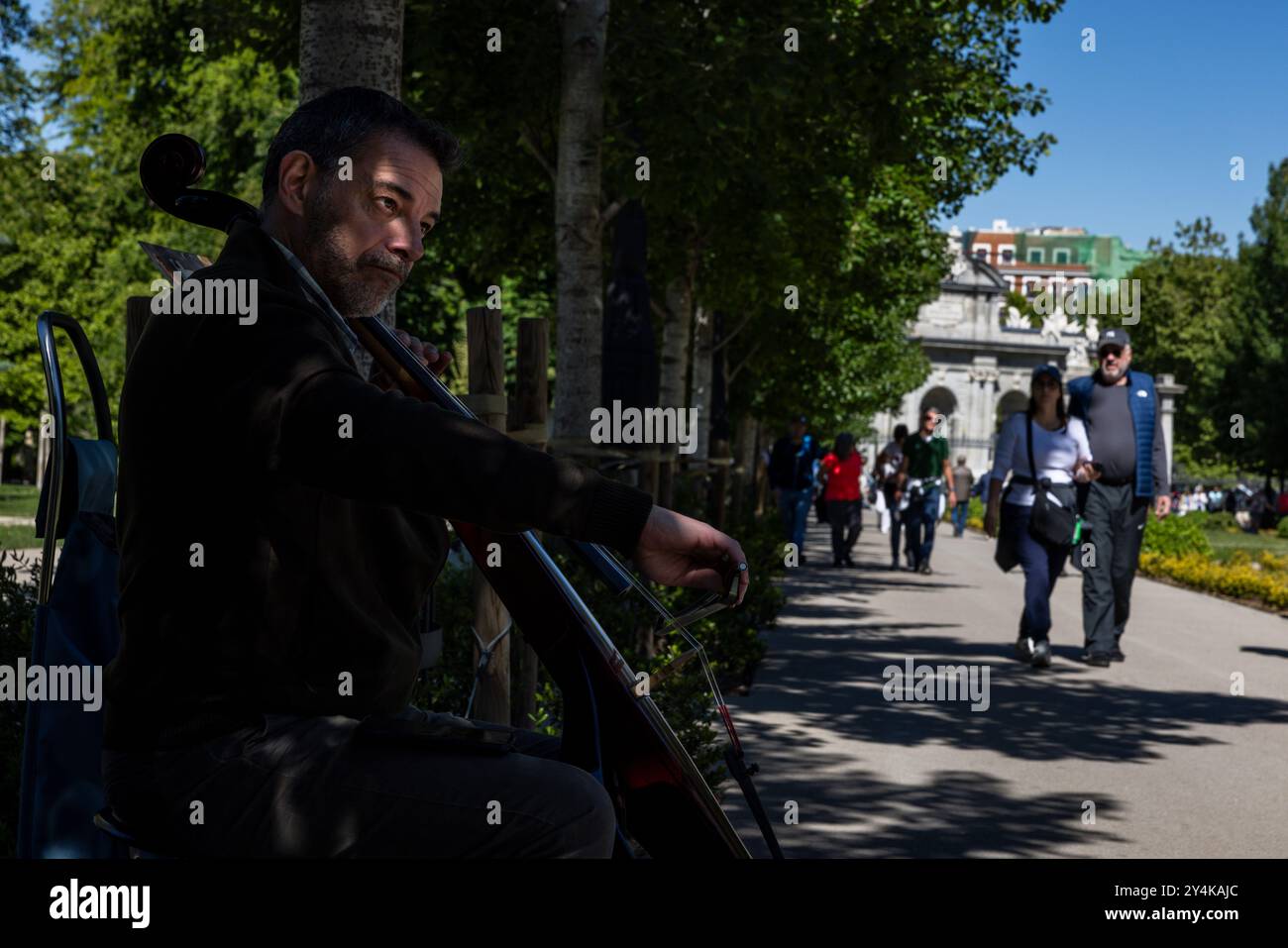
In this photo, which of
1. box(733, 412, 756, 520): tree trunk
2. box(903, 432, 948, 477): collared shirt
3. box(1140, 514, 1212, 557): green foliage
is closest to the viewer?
box(903, 432, 948, 477): collared shirt

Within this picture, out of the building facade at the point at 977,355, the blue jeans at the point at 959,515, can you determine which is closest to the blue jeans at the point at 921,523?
the blue jeans at the point at 959,515

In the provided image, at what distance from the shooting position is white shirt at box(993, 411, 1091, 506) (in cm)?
1181

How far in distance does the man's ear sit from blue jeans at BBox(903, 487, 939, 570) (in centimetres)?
1979

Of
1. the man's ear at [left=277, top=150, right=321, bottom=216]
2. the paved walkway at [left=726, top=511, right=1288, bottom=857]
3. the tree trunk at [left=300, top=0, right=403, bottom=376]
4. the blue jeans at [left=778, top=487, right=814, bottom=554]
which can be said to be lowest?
the paved walkway at [left=726, top=511, right=1288, bottom=857]

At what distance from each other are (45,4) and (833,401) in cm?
2233

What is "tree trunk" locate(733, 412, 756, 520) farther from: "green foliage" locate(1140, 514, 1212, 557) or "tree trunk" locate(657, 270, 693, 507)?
"green foliage" locate(1140, 514, 1212, 557)

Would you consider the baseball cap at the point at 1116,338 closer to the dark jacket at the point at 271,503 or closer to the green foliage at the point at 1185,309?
the dark jacket at the point at 271,503

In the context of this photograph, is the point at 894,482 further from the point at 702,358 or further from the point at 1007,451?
the point at 1007,451

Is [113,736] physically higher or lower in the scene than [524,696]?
higher

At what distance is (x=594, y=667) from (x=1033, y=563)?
9693mm

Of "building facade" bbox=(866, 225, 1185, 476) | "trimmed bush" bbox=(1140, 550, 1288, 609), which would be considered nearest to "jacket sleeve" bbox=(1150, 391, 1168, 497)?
"trimmed bush" bbox=(1140, 550, 1288, 609)

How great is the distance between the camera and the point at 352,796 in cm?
212
